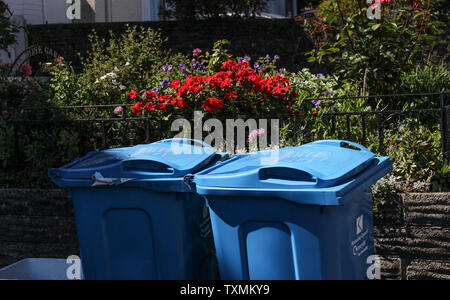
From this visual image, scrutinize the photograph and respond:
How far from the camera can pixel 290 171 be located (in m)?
2.59

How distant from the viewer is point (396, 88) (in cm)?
638

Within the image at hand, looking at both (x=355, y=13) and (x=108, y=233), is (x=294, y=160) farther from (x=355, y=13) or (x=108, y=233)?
(x=355, y=13)

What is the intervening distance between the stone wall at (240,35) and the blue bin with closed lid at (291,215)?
313 inches

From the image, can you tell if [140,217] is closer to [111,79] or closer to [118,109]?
[118,109]

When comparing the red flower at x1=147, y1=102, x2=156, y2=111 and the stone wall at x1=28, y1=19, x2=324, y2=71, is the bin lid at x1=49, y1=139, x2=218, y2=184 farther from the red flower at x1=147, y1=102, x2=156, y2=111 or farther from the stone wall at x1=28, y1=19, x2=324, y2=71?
the stone wall at x1=28, y1=19, x2=324, y2=71

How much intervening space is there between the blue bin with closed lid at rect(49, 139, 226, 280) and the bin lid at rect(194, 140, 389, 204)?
22 cm

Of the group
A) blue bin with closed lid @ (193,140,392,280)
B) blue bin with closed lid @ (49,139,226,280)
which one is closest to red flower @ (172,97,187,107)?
blue bin with closed lid @ (49,139,226,280)

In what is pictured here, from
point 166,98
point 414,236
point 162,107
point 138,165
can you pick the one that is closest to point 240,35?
point 166,98

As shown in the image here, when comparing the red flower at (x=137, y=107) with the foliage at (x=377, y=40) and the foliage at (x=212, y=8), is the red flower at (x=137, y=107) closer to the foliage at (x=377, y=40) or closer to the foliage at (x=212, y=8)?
the foliage at (x=377, y=40)

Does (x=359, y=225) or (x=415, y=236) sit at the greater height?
(x=359, y=225)

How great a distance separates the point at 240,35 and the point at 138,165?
8.09 metres

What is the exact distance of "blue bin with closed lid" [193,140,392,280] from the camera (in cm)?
250

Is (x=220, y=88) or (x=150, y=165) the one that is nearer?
(x=150, y=165)

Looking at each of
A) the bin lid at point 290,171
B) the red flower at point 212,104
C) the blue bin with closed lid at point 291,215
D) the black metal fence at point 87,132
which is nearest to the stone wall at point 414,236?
the black metal fence at point 87,132
